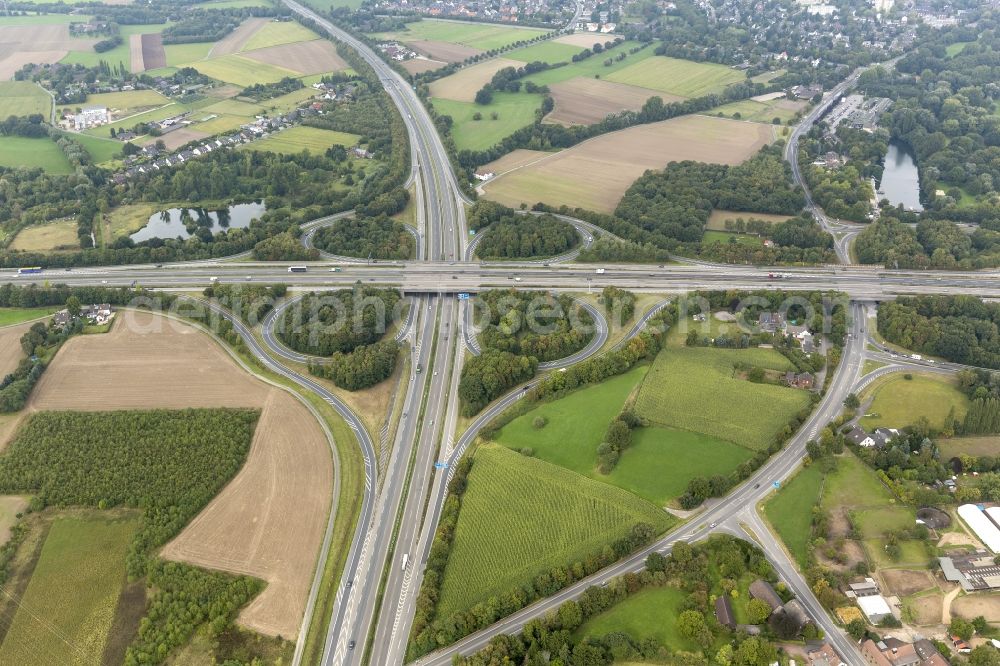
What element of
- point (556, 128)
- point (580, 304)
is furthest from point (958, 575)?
point (556, 128)

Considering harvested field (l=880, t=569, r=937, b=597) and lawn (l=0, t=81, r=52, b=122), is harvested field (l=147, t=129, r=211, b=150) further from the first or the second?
harvested field (l=880, t=569, r=937, b=597)

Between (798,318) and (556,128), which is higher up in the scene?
(556,128)

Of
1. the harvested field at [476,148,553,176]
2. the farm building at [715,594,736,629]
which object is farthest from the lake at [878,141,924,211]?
the farm building at [715,594,736,629]

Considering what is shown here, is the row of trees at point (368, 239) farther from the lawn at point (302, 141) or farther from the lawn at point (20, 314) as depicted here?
the lawn at point (302, 141)

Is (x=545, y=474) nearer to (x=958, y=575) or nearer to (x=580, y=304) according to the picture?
(x=580, y=304)

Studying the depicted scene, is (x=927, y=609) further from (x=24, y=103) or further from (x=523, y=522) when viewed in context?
(x=24, y=103)

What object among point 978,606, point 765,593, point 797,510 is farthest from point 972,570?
point 765,593

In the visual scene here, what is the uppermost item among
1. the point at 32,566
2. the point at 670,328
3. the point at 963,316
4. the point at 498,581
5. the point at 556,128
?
the point at 556,128
